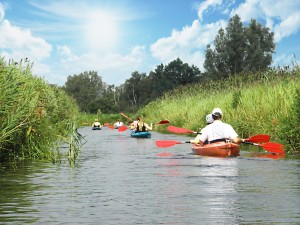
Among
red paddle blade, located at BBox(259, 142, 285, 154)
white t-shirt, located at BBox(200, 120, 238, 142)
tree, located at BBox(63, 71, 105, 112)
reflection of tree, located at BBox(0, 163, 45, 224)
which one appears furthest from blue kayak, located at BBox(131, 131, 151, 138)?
tree, located at BBox(63, 71, 105, 112)

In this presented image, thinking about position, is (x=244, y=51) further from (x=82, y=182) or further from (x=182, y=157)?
(x=82, y=182)

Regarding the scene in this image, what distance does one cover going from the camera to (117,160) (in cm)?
1552

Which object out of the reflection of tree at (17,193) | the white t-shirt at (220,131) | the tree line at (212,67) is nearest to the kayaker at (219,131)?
the white t-shirt at (220,131)

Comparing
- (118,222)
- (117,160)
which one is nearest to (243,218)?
(118,222)

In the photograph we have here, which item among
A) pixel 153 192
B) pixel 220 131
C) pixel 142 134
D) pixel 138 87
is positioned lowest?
pixel 153 192

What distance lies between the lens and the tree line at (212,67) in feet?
267

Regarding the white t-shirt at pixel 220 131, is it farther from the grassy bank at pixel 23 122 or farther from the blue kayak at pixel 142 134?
the blue kayak at pixel 142 134

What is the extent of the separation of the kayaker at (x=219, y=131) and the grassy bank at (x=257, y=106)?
4.15 feet

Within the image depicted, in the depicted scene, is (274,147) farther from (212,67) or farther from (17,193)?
(212,67)

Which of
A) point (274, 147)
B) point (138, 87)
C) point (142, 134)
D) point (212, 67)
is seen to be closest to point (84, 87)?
point (138, 87)

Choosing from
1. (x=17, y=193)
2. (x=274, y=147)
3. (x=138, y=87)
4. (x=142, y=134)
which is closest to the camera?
(x=17, y=193)

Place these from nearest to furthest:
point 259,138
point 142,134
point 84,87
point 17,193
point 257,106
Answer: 1. point 17,193
2. point 259,138
3. point 257,106
4. point 142,134
5. point 84,87

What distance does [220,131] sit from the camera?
50.0 feet

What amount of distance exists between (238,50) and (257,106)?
210 ft
